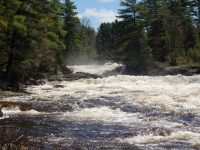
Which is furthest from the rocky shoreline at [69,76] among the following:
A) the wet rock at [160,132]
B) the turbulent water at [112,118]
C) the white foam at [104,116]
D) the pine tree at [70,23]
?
the pine tree at [70,23]

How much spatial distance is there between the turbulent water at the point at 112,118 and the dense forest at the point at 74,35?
17.5 ft

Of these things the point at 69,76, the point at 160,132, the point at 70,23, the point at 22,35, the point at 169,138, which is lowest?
the point at 169,138

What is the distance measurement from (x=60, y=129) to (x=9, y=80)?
21.2 m

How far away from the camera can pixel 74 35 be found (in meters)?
75.4

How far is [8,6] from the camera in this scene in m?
38.8

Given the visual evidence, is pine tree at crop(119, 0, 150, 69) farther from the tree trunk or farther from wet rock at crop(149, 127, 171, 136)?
wet rock at crop(149, 127, 171, 136)

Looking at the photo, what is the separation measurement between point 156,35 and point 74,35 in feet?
45.4

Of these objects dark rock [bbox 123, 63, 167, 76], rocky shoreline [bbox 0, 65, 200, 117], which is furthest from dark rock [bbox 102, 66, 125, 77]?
dark rock [bbox 123, 63, 167, 76]

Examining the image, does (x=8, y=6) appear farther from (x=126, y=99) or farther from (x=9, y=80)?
(x=126, y=99)

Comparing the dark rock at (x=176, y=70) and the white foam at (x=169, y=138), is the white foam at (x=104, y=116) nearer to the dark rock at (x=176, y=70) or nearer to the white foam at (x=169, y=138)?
the white foam at (x=169, y=138)

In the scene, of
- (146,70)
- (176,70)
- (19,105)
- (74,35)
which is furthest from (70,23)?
(19,105)

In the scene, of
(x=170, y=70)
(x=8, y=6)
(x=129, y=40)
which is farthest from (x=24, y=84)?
(x=129, y=40)

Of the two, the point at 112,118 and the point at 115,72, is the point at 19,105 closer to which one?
the point at 112,118

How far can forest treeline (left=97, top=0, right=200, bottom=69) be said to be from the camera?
193 feet
